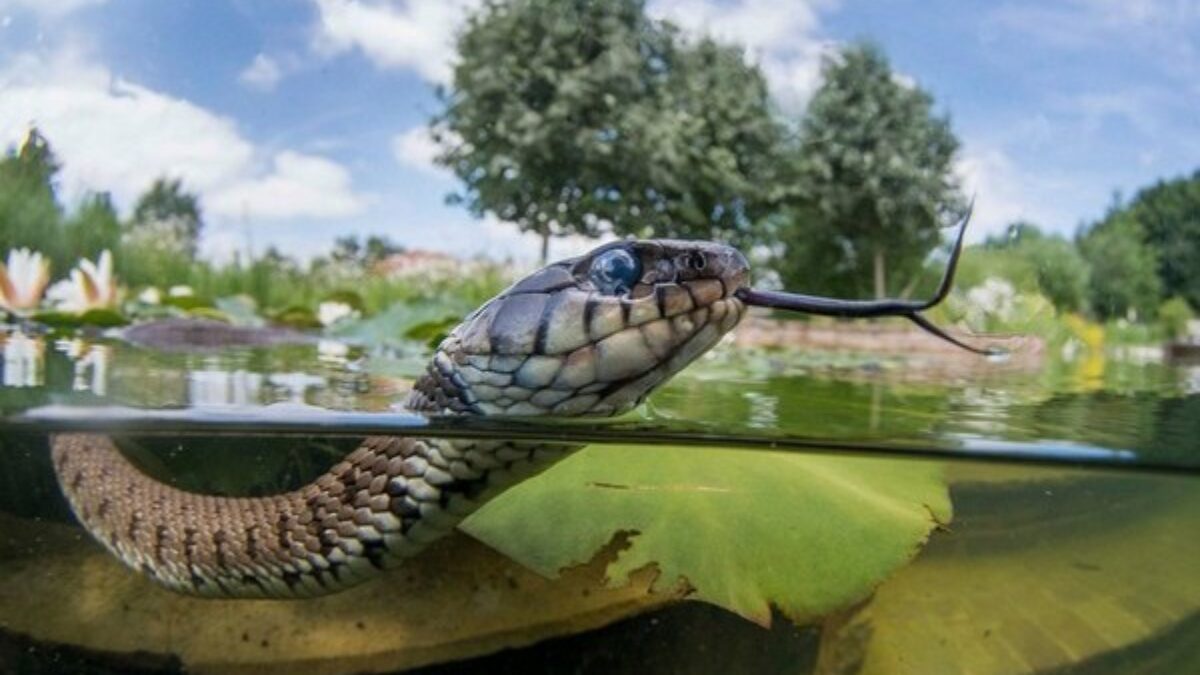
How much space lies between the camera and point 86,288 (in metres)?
3.33

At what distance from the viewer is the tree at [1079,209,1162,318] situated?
116 inches

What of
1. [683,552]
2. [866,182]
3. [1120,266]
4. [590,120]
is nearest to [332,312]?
[590,120]

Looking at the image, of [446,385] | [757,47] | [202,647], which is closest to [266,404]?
[202,647]

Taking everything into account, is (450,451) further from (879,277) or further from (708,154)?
(879,277)

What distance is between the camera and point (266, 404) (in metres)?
2.17

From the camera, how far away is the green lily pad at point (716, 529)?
1.94 m

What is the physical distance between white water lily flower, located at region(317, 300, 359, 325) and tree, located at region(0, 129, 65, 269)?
1.05 meters

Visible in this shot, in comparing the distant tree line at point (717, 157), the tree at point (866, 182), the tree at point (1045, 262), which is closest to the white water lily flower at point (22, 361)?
the distant tree line at point (717, 157)

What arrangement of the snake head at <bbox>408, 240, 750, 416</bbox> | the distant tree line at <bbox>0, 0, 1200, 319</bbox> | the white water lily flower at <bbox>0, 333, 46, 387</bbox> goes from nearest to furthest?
the snake head at <bbox>408, 240, 750, 416</bbox> → the white water lily flower at <bbox>0, 333, 46, 387</bbox> → the distant tree line at <bbox>0, 0, 1200, 319</bbox>

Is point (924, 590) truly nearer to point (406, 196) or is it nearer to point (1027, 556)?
point (1027, 556)

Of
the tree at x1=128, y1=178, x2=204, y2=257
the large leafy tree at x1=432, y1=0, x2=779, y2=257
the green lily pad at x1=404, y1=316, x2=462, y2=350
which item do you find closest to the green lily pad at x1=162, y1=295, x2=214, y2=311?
the tree at x1=128, y1=178, x2=204, y2=257

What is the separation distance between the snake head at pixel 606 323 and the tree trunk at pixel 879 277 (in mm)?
1795

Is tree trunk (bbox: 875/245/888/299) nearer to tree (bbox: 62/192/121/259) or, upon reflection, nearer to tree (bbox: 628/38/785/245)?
tree (bbox: 628/38/785/245)

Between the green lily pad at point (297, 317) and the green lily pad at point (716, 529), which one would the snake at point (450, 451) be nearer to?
the green lily pad at point (716, 529)
